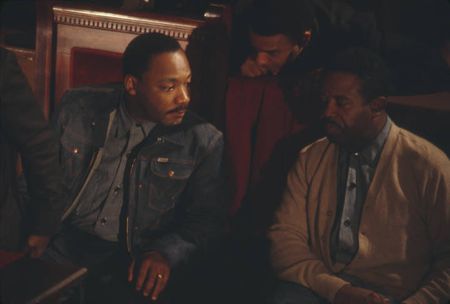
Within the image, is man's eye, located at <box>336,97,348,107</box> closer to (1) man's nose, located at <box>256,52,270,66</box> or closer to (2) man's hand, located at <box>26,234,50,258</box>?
(1) man's nose, located at <box>256,52,270,66</box>

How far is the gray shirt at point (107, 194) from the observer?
2348mm

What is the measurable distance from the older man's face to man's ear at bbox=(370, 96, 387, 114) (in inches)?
0.5

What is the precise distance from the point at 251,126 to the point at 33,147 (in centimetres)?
82

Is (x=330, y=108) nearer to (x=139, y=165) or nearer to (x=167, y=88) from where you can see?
(x=167, y=88)

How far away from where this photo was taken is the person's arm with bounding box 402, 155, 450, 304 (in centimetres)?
204

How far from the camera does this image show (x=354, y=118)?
2.19 metres

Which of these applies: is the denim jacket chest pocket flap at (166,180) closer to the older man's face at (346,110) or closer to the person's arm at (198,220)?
the person's arm at (198,220)

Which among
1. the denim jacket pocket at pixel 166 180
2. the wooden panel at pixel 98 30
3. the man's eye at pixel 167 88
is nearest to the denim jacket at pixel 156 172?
the denim jacket pocket at pixel 166 180

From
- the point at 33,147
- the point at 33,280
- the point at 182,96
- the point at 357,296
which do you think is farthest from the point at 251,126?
the point at 33,280

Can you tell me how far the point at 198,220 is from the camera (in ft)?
7.53

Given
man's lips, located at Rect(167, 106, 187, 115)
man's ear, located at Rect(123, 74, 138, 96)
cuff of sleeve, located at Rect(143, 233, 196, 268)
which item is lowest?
cuff of sleeve, located at Rect(143, 233, 196, 268)

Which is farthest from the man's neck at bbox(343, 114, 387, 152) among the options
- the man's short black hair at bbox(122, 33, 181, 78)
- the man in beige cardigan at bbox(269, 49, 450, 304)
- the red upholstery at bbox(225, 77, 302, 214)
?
the man's short black hair at bbox(122, 33, 181, 78)

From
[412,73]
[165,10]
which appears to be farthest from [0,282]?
[412,73]

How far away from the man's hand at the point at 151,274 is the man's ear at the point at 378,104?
79 cm
